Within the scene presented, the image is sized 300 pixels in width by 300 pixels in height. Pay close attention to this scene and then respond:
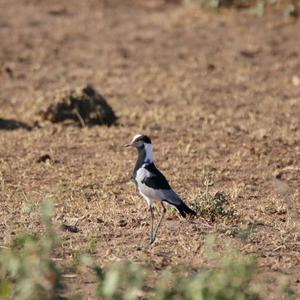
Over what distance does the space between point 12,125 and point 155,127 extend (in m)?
1.77

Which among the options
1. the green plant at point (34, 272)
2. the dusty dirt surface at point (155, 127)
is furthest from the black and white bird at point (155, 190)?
the green plant at point (34, 272)

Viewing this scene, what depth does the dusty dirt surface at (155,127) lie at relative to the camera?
8055 mm

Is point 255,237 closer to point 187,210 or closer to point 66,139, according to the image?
point 187,210

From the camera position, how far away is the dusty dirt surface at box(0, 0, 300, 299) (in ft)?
26.4

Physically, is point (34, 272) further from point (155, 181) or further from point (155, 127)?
point (155, 127)

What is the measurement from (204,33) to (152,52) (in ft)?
4.47

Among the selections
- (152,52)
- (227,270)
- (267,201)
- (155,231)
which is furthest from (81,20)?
(227,270)

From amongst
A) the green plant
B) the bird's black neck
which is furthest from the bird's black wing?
the green plant

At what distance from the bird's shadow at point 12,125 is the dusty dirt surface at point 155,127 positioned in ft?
0.38

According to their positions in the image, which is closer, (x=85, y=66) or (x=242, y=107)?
(x=242, y=107)

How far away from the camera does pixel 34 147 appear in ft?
37.2

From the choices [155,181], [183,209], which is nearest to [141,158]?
[155,181]

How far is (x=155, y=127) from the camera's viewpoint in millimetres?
12508

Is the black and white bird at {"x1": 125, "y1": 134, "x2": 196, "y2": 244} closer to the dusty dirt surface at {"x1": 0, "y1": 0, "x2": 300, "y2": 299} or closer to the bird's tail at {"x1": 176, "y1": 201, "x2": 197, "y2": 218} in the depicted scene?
the bird's tail at {"x1": 176, "y1": 201, "x2": 197, "y2": 218}
